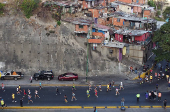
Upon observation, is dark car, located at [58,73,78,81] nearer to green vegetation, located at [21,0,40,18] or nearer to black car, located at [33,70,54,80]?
black car, located at [33,70,54,80]

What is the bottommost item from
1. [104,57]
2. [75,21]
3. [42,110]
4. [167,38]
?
[42,110]

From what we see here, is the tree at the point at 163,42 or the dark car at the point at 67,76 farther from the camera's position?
the dark car at the point at 67,76

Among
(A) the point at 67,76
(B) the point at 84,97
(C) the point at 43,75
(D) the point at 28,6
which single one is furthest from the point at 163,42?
(D) the point at 28,6

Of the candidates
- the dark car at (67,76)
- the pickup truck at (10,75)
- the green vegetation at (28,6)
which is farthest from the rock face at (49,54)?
Answer: the green vegetation at (28,6)

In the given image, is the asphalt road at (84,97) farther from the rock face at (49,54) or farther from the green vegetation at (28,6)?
the green vegetation at (28,6)

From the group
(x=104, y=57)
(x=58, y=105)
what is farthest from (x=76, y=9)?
(x=58, y=105)

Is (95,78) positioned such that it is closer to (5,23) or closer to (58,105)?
(58,105)
